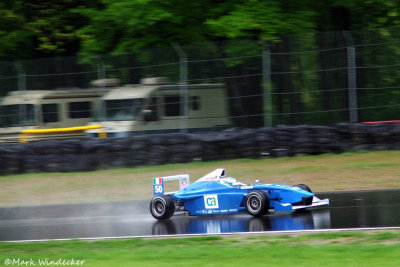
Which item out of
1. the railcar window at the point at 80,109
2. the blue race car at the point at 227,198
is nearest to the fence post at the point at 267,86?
the railcar window at the point at 80,109

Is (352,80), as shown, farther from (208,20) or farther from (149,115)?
(149,115)

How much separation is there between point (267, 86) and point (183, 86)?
2.29 meters

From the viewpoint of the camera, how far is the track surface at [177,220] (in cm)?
941

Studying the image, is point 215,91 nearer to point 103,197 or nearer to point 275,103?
point 275,103

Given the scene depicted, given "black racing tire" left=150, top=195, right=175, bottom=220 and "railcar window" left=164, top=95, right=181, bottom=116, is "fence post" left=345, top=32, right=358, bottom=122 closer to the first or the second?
"railcar window" left=164, top=95, right=181, bottom=116

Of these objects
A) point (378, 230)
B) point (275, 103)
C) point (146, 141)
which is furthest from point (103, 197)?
point (378, 230)

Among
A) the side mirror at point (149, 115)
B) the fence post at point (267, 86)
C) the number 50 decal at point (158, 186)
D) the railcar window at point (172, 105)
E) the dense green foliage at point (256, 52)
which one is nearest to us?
the number 50 decal at point (158, 186)

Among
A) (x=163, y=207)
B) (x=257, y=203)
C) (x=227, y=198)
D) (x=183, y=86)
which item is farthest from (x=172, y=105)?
(x=257, y=203)

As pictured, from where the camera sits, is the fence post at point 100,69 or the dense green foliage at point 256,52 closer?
the dense green foliage at point 256,52

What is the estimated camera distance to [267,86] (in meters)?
17.0

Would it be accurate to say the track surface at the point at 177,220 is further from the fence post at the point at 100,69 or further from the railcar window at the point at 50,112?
the railcar window at the point at 50,112

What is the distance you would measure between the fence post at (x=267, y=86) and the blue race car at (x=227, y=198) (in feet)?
18.7

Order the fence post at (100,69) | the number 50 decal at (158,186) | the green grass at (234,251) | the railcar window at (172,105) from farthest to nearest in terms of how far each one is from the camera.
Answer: the fence post at (100,69) < the railcar window at (172,105) < the number 50 decal at (158,186) < the green grass at (234,251)

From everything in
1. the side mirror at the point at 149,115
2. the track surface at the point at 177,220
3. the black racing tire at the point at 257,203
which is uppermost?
the side mirror at the point at 149,115
